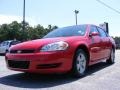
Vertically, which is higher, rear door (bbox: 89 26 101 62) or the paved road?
rear door (bbox: 89 26 101 62)

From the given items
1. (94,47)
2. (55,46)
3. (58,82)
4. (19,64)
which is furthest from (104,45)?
(19,64)

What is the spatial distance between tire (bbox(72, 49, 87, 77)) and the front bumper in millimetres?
228

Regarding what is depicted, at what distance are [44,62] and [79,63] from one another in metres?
1.12

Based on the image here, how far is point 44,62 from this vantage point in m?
5.75

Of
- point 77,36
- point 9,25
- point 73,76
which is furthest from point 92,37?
point 9,25

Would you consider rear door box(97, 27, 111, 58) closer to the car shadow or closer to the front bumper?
the car shadow

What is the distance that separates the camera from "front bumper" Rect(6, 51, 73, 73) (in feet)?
18.9

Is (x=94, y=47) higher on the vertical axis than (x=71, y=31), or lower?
lower

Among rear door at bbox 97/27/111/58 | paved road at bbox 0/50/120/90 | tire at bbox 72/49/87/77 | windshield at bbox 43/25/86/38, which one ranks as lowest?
paved road at bbox 0/50/120/90

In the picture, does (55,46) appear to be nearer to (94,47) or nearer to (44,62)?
(44,62)

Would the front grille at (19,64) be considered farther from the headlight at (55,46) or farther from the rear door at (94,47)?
the rear door at (94,47)

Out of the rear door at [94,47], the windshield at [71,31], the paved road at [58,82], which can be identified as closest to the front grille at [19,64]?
the paved road at [58,82]

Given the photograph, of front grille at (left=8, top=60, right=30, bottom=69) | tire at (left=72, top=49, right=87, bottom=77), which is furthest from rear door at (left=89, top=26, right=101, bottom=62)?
front grille at (left=8, top=60, right=30, bottom=69)

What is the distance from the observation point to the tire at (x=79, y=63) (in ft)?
20.6
